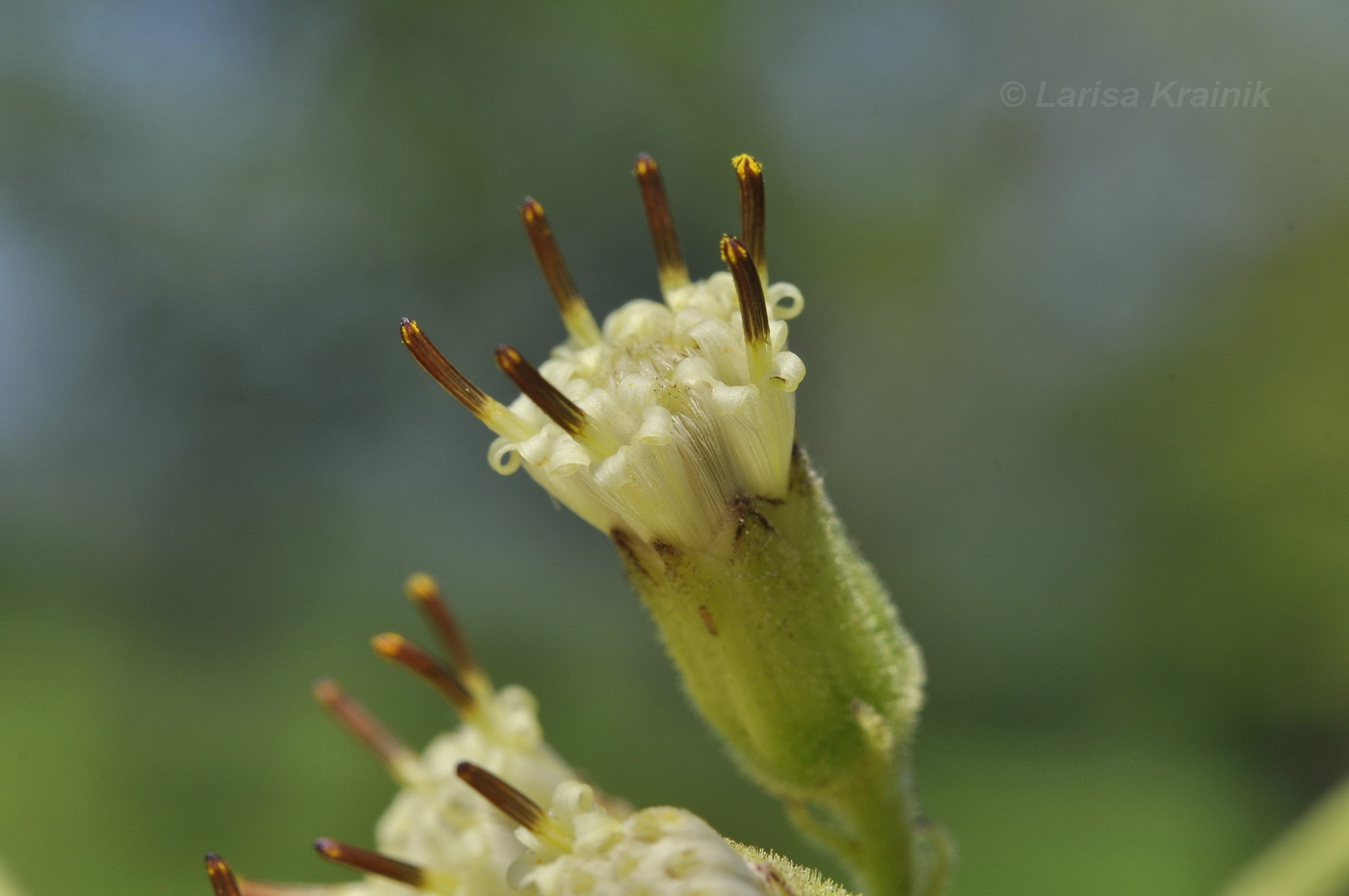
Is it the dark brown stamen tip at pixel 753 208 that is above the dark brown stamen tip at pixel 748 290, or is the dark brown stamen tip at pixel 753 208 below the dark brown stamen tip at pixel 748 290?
above

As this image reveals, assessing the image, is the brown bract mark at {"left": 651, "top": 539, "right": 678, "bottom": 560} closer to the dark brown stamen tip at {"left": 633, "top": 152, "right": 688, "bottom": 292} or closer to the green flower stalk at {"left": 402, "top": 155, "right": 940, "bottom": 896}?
the green flower stalk at {"left": 402, "top": 155, "right": 940, "bottom": 896}

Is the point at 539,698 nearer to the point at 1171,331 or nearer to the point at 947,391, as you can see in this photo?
the point at 947,391

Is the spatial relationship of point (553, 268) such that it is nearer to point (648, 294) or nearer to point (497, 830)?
point (497, 830)

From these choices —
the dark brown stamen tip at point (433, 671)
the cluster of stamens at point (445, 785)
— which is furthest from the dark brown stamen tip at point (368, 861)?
the dark brown stamen tip at point (433, 671)

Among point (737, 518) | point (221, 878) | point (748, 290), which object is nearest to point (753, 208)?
point (748, 290)

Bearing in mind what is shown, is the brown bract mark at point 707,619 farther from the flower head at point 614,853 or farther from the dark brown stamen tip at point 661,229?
the dark brown stamen tip at point 661,229

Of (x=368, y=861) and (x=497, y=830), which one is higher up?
(x=497, y=830)

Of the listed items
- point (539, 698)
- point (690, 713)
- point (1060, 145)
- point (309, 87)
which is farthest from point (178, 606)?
point (1060, 145)
